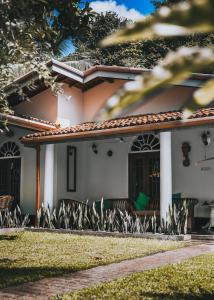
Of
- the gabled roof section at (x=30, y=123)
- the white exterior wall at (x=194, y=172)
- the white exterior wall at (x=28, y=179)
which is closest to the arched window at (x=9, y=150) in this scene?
the white exterior wall at (x=28, y=179)

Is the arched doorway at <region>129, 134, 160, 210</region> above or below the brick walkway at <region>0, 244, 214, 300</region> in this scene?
above

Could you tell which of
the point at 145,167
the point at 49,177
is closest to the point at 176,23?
the point at 49,177

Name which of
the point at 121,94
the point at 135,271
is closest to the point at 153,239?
the point at 135,271

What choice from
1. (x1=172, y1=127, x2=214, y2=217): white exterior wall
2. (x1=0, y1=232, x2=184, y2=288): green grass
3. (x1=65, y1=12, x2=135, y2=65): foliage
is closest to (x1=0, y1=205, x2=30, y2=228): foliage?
(x1=0, y1=232, x2=184, y2=288): green grass

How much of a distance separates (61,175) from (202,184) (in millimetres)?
4797

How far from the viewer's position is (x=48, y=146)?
1364 centimetres

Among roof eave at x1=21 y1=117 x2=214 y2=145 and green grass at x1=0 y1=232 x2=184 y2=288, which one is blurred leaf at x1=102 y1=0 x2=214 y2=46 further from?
roof eave at x1=21 y1=117 x2=214 y2=145

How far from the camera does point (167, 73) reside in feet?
1.59

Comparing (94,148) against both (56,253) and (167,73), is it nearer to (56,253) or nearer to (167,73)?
(56,253)

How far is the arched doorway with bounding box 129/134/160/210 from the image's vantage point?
13570 mm

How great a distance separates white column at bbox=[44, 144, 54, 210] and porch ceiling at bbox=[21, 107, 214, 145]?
544mm

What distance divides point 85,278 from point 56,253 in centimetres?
245

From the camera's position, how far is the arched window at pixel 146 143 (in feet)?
44.9

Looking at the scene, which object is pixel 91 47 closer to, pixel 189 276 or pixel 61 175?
pixel 61 175
